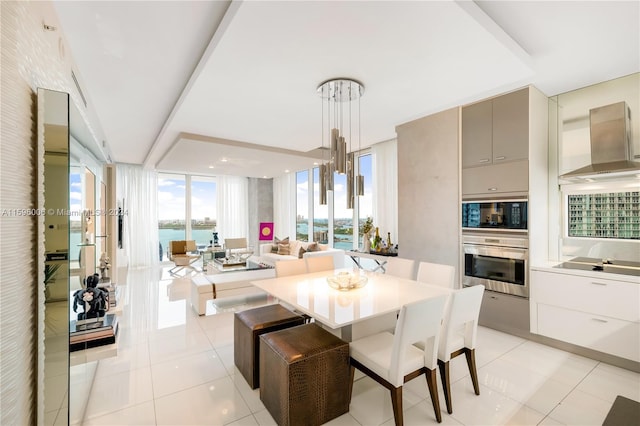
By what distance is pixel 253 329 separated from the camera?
7.20ft

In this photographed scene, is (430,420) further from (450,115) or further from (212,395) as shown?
(450,115)

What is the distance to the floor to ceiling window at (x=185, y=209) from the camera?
7973mm

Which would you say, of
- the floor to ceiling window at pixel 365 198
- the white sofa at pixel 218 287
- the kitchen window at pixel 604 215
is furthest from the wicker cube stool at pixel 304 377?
the floor to ceiling window at pixel 365 198

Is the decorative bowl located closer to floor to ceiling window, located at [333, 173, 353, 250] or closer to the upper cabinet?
the upper cabinet

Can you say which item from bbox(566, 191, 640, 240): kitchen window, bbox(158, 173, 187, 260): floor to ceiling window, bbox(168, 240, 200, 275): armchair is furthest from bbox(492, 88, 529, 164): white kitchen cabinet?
bbox(158, 173, 187, 260): floor to ceiling window

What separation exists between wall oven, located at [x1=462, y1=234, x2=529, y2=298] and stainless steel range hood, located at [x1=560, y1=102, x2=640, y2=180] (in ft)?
2.92

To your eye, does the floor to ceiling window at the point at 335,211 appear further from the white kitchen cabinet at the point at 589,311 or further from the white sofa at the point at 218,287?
the white kitchen cabinet at the point at 589,311

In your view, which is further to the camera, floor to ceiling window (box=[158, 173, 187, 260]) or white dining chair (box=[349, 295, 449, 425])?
floor to ceiling window (box=[158, 173, 187, 260])

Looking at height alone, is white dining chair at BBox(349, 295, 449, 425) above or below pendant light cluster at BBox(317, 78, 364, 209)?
below

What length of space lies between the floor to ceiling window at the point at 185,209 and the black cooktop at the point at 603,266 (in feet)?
25.4

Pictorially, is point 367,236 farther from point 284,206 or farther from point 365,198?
point 284,206

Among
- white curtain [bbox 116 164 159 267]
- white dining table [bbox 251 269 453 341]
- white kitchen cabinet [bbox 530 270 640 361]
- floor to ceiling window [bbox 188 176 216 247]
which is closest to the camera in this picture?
white dining table [bbox 251 269 453 341]

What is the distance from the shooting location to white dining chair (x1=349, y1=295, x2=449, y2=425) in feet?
5.42

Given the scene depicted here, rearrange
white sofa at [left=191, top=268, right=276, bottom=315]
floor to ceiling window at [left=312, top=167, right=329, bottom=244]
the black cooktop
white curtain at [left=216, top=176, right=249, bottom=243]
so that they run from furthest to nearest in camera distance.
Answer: white curtain at [left=216, top=176, right=249, bottom=243] < floor to ceiling window at [left=312, top=167, right=329, bottom=244] < white sofa at [left=191, top=268, right=276, bottom=315] < the black cooktop
